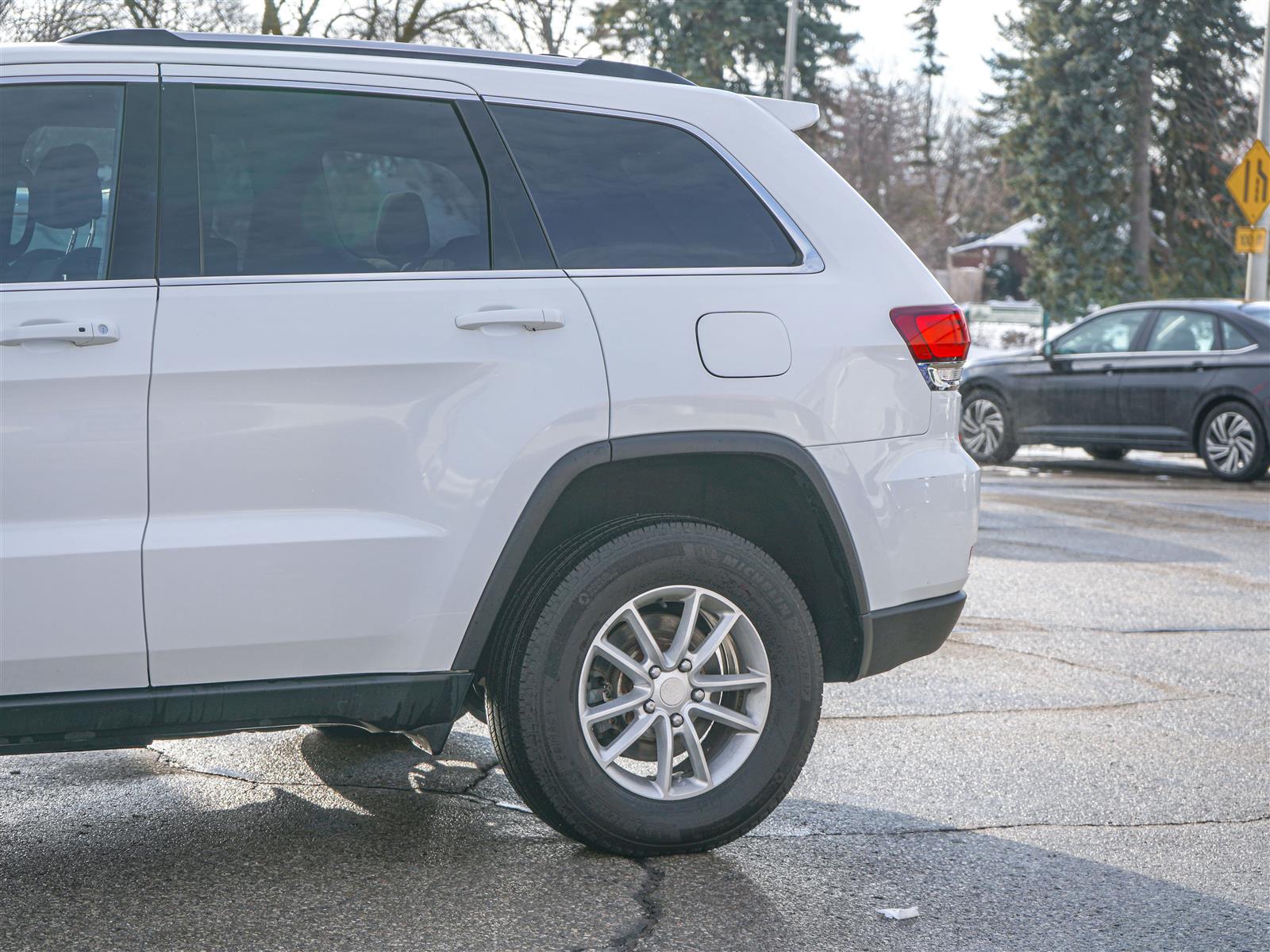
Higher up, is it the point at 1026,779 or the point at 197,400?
A: the point at 197,400

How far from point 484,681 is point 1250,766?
2.57m

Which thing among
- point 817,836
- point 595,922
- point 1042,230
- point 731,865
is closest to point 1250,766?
point 817,836

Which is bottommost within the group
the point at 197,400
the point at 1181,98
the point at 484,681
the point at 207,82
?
the point at 484,681

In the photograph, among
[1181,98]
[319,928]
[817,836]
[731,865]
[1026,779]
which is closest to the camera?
[319,928]

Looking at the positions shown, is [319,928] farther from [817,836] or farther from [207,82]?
[207,82]

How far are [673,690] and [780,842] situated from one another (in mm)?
589

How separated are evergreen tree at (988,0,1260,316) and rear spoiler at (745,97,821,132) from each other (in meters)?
31.4

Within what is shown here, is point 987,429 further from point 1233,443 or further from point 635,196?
point 635,196

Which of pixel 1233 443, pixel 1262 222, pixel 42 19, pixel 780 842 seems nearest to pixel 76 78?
pixel 780 842

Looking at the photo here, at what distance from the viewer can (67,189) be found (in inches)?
133

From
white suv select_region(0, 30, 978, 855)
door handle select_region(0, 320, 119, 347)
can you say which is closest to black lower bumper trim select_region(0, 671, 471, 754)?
white suv select_region(0, 30, 978, 855)

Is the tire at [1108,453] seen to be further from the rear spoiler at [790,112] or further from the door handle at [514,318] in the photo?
the door handle at [514,318]

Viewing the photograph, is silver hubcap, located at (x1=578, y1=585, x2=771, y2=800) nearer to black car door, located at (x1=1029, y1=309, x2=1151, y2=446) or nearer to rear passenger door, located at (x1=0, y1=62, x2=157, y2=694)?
rear passenger door, located at (x1=0, y1=62, x2=157, y2=694)

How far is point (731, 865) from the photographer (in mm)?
3727
